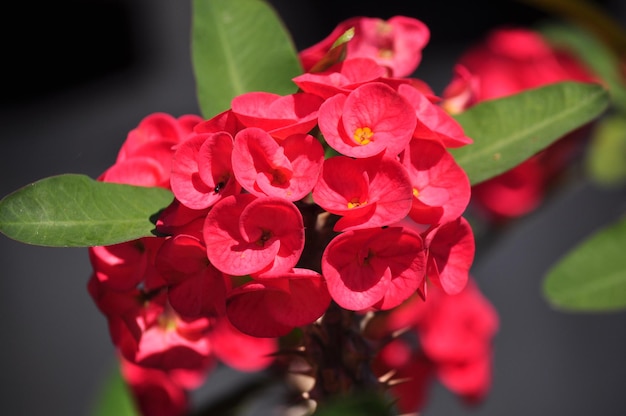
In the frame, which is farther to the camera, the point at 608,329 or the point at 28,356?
the point at 608,329

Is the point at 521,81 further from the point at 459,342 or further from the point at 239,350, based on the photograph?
the point at 239,350

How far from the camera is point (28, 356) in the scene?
282 centimetres

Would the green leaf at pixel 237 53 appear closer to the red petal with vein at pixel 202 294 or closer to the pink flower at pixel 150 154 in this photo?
the pink flower at pixel 150 154

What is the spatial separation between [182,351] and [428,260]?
286 mm

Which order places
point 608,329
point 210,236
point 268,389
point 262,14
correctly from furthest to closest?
point 608,329, point 268,389, point 262,14, point 210,236

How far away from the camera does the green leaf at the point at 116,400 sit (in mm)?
1098

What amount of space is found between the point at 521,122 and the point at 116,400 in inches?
26.9

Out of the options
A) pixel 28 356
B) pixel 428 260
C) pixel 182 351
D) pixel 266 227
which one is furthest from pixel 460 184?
pixel 28 356

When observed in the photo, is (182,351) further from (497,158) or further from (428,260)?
(497,158)

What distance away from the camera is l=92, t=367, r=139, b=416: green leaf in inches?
43.2

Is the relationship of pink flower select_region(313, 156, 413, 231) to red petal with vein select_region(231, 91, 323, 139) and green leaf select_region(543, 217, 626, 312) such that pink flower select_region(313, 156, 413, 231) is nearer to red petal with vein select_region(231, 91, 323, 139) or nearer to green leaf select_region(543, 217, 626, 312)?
red petal with vein select_region(231, 91, 323, 139)

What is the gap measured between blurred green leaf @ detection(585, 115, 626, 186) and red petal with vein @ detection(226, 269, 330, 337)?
1.05m

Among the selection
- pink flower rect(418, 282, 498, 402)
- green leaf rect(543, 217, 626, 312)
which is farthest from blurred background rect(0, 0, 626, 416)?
green leaf rect(543, 217, 626, 312)

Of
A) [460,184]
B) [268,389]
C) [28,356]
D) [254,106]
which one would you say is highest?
[254,106]
